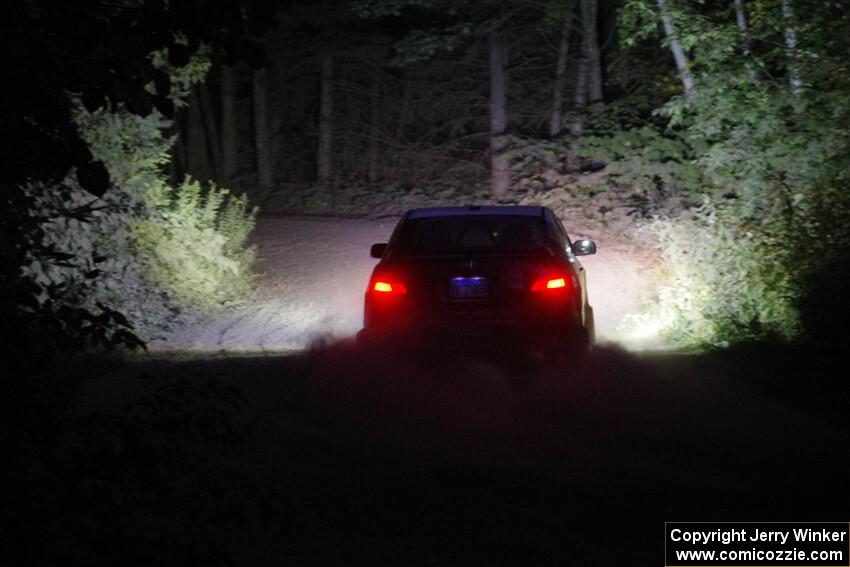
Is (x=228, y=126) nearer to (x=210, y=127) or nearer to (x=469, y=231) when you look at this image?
(x=210, y=127)

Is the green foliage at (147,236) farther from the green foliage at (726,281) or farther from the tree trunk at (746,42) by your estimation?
the tree trunk at (746,42)

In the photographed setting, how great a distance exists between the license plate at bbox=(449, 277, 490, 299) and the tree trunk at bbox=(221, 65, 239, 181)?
29.2 meters

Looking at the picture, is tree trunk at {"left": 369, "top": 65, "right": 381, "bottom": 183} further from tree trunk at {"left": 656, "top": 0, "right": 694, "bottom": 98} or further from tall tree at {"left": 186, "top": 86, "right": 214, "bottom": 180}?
tree trunk at {"left": 656, "top": 0, "right": 694, "bottom": 98}

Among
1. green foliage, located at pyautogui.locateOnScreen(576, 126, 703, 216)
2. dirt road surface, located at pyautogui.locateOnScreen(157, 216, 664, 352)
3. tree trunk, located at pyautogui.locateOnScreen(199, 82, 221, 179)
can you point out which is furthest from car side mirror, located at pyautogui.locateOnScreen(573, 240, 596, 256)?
tree trunk, located at pyautogui.locateOnScreen(199, 82, 221, 179)

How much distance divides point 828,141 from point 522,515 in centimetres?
931

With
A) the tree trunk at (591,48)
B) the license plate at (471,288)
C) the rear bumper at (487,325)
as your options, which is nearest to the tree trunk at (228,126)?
the tree trunk at (591,48)

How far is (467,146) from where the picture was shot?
3534cm

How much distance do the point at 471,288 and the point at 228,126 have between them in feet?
99.4

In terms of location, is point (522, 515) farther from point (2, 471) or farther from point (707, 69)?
point (707, 69)

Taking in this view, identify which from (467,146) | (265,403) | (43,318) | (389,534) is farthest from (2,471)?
(467,146)

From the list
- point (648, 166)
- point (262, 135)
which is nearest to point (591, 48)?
point (648, 166)

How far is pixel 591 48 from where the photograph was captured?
79.3ft

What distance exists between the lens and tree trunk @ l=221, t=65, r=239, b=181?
3703 centimetres

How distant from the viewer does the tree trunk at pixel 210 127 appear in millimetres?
41656
